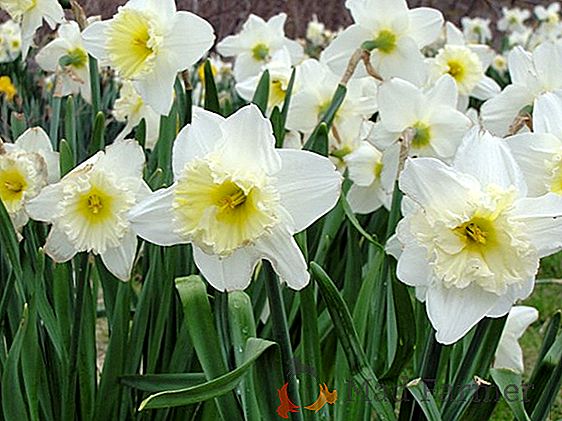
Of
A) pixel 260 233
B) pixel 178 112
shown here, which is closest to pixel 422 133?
pixel 178 112

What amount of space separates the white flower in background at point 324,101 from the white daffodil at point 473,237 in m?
0.93

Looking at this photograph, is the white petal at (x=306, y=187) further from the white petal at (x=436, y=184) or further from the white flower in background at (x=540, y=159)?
the white flower in background at (x=540, y=159)

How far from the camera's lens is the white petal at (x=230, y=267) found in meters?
1.02

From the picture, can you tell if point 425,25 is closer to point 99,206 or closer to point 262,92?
point 262,92

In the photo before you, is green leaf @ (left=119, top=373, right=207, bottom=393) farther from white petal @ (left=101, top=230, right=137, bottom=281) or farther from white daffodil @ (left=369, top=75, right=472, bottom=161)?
white daffodil @ (left=369, top=75, right=472, bottom=161)

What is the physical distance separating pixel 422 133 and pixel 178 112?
50 centimetres

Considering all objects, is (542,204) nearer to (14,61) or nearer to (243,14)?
(14,61)

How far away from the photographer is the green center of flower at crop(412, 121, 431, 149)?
5.46ft

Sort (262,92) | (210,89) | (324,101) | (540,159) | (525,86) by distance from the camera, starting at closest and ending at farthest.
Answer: (540,159) < (525,86) < (210,89) < (262,92) < (324,101)

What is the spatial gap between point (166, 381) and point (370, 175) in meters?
0.70

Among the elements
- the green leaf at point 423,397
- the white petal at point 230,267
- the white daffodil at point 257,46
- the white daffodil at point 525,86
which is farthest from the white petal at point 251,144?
the white daffodil at point 257,46

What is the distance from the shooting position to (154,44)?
4.49ft

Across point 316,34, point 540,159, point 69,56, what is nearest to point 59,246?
point 69,56

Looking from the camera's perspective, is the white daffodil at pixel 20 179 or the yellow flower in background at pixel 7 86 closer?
the white daffodil at pixel 20 179
